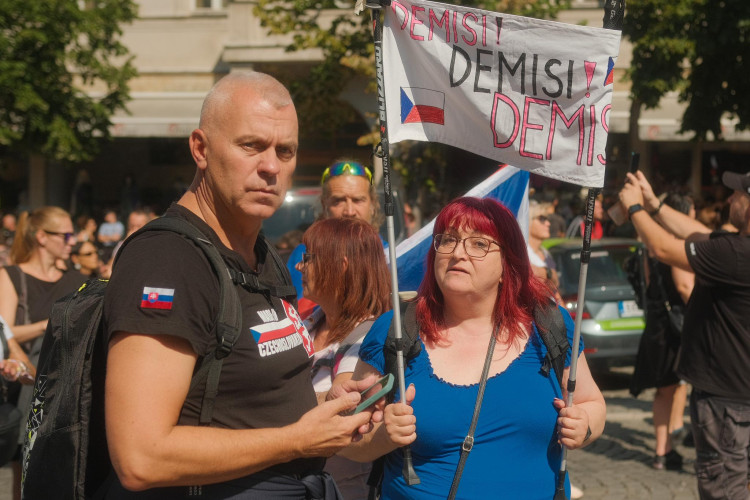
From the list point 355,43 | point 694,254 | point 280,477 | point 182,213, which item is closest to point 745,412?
point 694,254

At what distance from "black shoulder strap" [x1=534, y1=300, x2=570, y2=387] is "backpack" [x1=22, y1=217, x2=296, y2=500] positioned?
1242mm

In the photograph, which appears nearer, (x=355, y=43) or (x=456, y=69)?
(x=456, y=69)

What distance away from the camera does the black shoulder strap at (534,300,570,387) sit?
291 centimetres

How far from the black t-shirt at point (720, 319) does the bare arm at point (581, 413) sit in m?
1.78

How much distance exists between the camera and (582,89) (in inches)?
114

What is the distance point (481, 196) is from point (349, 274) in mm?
1370

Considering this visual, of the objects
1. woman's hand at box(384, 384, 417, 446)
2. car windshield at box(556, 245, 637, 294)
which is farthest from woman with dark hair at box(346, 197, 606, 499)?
car windshield at box(556, 245, 637, 294)

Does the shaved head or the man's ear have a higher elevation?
the shaved head

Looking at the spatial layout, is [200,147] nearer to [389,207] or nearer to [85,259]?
[389,207]

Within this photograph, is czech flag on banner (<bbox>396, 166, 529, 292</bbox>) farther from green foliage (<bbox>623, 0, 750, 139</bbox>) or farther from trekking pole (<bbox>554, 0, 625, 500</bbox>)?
green foliage (<bbox>623, 0, 750, 139</bbox>)

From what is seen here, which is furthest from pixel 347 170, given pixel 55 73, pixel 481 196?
pixel 55 73

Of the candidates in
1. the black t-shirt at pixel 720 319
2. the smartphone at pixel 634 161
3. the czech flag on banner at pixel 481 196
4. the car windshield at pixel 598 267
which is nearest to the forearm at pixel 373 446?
the czech flag on banner at pixel 481 196

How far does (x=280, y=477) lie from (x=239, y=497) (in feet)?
0.43

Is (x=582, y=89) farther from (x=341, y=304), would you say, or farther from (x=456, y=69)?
(x=341, y=304)
